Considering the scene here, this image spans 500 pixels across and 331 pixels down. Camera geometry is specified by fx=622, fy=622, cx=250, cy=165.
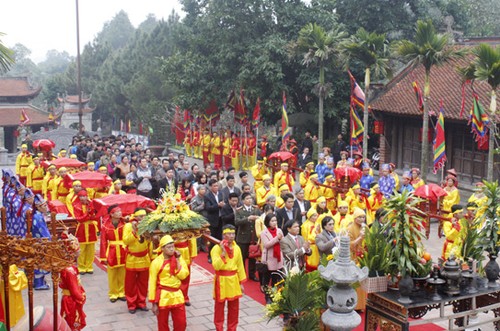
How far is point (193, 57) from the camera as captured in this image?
1047 inches

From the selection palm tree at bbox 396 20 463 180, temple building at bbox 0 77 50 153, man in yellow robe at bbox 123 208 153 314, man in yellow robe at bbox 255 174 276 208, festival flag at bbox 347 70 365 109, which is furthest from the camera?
temple building at bbox 0 77 50 153

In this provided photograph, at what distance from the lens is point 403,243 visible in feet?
24.7

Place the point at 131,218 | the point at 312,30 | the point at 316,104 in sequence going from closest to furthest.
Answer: the point at 131,218
the point at 312,30
the point at 316,104

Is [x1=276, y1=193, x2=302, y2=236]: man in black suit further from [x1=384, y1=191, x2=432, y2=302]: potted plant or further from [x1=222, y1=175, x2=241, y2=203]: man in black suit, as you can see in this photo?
[x1=384, y1=191, x2=432, y2=302]: potted plant

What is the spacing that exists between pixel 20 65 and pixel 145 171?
4309 inches

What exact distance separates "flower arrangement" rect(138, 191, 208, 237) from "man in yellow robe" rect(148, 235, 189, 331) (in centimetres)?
90

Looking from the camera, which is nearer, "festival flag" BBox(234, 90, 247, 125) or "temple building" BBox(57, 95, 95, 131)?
"festival flag" BBox(234, 90, 247, 125)

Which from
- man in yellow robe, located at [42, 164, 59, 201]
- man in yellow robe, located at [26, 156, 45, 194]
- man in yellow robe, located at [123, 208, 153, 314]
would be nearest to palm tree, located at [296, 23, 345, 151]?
man in yellow robe, located at [26, 156, 45, 194]

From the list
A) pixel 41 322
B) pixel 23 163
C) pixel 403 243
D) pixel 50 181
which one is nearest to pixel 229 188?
pixel 50 181

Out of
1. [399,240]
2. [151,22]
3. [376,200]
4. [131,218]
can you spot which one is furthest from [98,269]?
[151,22]

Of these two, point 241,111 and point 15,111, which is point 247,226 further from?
point 15,111

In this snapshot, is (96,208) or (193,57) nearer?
(96,208)

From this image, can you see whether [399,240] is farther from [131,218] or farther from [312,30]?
[312,30]

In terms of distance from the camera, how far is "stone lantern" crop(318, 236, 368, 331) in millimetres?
6344
